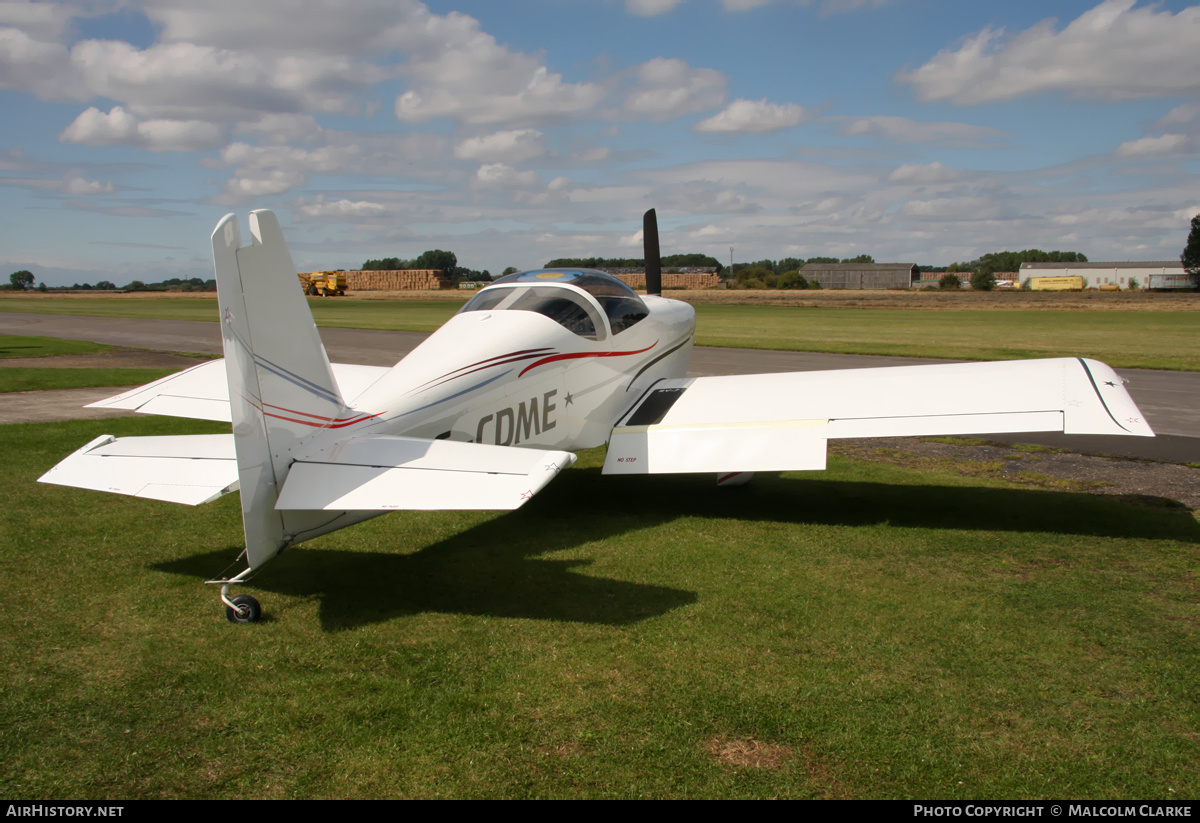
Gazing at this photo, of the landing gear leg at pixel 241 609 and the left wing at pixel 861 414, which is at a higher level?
the left wing at pixel 861 414

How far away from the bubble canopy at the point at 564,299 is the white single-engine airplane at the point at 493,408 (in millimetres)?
23

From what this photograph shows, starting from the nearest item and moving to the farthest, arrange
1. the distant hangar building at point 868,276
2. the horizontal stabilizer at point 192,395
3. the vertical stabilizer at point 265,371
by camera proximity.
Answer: the vertical stabilizer at point 265,371, the horizontal stabilizer at point 192,395, the distant hangar building at point 868,276

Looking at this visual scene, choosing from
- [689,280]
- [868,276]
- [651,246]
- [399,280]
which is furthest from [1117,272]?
[651,246]

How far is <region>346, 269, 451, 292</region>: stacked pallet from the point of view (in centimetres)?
10878

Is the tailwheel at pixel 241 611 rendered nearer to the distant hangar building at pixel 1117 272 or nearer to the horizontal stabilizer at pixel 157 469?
the horizontal stabilizer at pixel 157 469

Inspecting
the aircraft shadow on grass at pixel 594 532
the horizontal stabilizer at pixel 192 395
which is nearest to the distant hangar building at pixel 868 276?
the aircraft shadow on grass at pixel 594 532

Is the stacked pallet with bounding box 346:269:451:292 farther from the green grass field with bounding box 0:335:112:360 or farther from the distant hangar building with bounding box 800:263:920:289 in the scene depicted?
the green grass field with bounding box 0:335:112:360

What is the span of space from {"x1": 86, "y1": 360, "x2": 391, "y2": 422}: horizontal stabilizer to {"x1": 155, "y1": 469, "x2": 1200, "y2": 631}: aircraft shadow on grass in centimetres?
206

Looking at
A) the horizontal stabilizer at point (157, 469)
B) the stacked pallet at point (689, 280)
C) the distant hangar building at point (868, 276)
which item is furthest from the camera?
the distant hangar building at point (868, 276)

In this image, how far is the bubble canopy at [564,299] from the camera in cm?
720

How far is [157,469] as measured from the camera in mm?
4836

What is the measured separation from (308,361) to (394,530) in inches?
90.3
